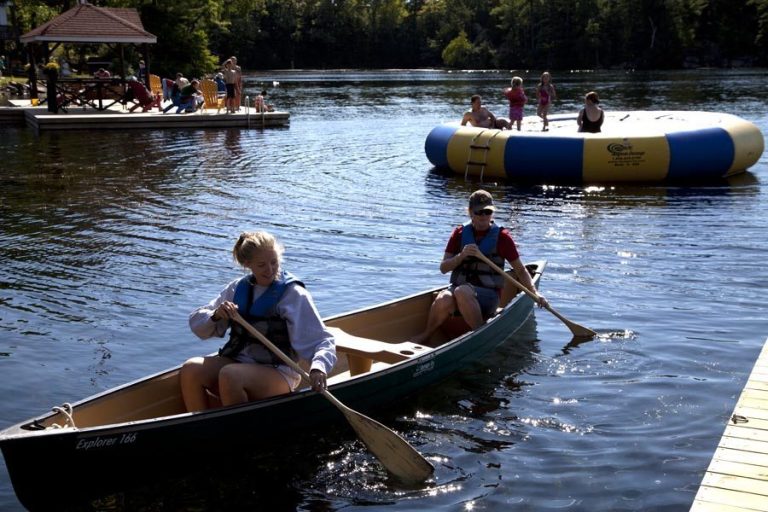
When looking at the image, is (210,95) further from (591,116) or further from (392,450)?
(392,450)

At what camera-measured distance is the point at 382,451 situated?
6.20 metres

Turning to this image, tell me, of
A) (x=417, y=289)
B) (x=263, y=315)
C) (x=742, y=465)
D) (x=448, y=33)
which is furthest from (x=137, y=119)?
(x=448, y=33)

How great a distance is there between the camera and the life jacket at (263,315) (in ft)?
19.6

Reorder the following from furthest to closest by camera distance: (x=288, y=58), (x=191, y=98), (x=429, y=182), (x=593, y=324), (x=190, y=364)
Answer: (x=288, y=58) < (x=191, y=98) < (x=429, y=182) < (x=593, y=324) < (x=190, y=364)

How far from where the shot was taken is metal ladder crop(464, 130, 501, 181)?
1783 centimetres

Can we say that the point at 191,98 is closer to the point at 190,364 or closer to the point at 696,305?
the point at 696,305

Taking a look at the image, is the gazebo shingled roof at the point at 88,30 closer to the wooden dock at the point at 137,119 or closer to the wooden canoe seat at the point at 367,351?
the wooden dock at the point at 137,119

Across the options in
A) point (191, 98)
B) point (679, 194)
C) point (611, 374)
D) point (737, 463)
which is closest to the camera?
point (737, 463)

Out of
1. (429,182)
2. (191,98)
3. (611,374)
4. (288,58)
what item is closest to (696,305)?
(611,374)

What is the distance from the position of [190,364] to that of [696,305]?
5.73m

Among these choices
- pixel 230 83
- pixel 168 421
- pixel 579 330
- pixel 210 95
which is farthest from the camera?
pixel 210 95

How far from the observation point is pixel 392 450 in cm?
618

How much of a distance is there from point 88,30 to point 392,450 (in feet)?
88.3

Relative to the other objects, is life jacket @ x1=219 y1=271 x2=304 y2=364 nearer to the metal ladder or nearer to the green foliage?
the metal ladder
